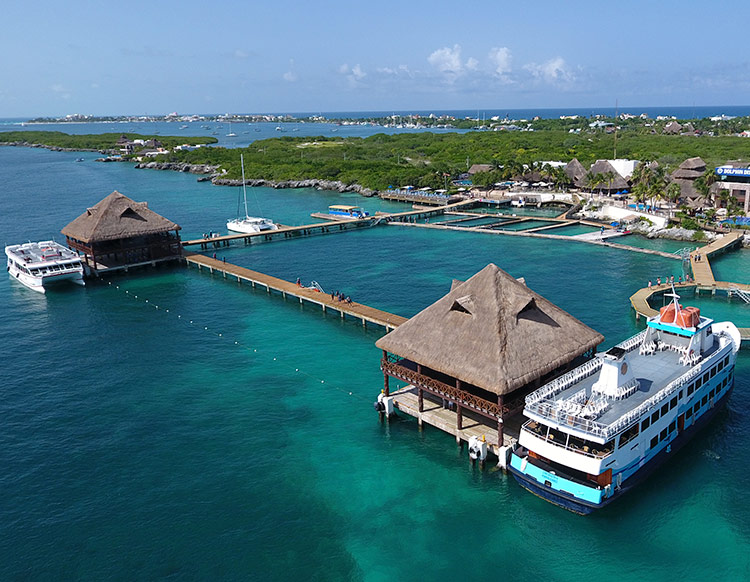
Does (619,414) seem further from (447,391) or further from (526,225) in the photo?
(526,225)

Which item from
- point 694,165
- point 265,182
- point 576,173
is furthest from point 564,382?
point 265,182

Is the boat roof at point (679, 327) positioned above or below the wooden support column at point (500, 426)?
above

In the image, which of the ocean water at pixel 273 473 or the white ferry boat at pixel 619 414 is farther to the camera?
the white ferry boat at pixel 619 414

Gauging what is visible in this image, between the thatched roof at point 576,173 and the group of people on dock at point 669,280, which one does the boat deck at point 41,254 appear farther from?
the thatched roof at point 576,173

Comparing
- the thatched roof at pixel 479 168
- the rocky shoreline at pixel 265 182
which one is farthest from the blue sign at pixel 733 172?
the rocky shoreline at pixel 265 182

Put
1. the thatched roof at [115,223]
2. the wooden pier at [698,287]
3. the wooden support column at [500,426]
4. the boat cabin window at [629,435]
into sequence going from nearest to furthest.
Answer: the boat cabin window at [629,435], the wooden support column at [500,426], the wooden pier at [698,287], the thatched roof at [115,223]

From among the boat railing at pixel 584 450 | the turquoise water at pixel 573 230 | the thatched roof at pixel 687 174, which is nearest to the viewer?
the boat railing at pixel 584 450

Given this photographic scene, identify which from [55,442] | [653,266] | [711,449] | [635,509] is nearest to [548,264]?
[653,266]

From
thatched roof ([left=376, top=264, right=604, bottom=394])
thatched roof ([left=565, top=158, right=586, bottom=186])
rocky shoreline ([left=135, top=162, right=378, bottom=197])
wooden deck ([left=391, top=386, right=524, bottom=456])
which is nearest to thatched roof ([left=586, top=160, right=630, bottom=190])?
thatched roof ([left=565, top=158, right=586, bottom=186])
